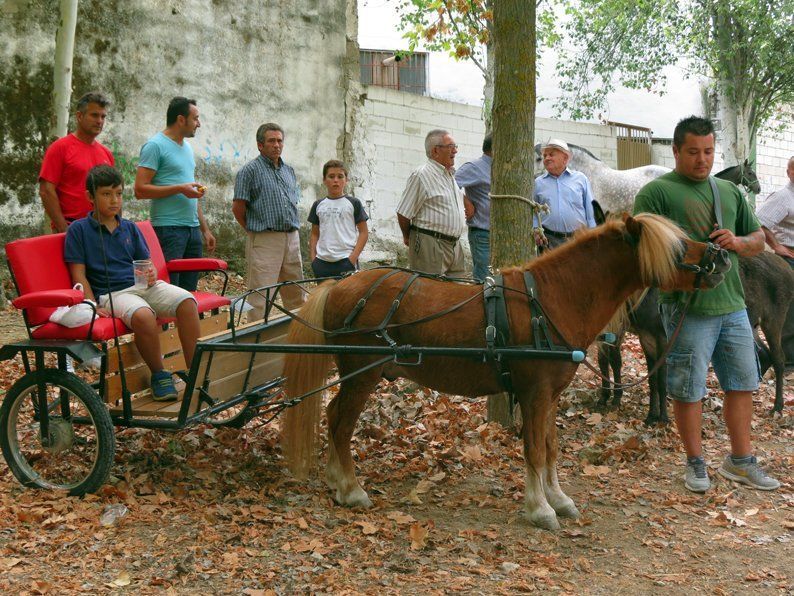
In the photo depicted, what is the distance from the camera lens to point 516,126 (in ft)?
19.0

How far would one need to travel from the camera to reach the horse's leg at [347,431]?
4.88 m

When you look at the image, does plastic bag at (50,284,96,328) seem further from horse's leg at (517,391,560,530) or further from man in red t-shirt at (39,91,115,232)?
horse's leg at (517,391,560,530)

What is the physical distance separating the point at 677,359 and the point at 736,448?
2.54 feet

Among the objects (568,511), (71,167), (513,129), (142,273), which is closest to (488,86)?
(513,129)

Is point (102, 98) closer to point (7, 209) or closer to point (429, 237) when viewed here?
point (429, 237)

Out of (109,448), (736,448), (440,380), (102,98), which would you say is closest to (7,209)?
(102,98)

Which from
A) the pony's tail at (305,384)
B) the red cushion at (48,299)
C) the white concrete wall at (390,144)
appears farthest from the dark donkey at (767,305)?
the white concrete wall at (390,144)

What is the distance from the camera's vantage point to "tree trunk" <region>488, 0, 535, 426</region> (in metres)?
5.78

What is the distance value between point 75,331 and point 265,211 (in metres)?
2.86

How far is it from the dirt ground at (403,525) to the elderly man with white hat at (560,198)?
2141 millimetres

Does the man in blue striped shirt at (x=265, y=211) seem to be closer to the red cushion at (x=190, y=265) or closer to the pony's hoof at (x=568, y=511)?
the red cushion at (x=190, y=265)

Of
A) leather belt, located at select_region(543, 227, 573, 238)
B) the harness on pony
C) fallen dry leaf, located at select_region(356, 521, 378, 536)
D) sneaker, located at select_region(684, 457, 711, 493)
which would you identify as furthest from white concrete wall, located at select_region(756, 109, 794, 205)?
fallen dry leaf, located at select_region(356, 521, 378, 536)

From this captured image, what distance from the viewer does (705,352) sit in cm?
511

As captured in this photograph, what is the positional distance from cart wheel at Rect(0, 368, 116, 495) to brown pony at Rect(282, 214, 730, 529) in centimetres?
103
